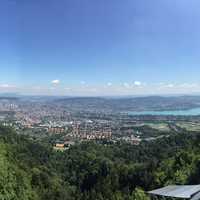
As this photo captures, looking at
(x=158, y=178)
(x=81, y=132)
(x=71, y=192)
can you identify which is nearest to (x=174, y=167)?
(x=158, y=178)

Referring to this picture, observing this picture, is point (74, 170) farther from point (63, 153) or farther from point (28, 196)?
point (28, 196)

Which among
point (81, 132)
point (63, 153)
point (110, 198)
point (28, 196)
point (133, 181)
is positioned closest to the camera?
point (28, 196)

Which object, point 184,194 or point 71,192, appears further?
point 71,192

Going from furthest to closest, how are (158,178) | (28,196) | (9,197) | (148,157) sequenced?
(148,157) → (158,178) → (28,196) → (9,197)

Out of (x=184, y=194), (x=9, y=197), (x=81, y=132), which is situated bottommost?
(x=81, y=132)

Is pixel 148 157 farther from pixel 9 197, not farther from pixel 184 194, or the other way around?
pixel 184 194

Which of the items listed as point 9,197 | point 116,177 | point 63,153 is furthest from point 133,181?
point 63,153

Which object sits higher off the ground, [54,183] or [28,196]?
[28,196]
